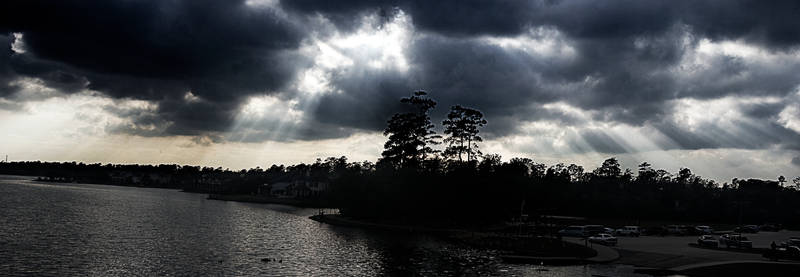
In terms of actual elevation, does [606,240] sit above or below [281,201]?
below

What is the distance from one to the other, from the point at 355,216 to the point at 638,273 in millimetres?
61724

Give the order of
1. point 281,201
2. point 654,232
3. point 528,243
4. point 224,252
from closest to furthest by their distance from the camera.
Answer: point 224,252, point 528,243, point 654,232, point 281,201

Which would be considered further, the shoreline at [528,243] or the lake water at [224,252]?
the shoreline at [528,243]

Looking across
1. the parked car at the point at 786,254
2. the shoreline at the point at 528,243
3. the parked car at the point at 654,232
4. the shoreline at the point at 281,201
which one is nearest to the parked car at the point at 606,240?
the shoreline at the point at 528,243

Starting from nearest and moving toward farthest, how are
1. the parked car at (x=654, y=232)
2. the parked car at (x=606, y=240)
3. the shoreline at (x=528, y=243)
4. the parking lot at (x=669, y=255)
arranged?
1. the parking lot at (x=669, y=255)
2. the shoreline at (x=528, y=243)
3. the parked car at (x=606, y=240)
4. the parked car at (x=654, y=232)

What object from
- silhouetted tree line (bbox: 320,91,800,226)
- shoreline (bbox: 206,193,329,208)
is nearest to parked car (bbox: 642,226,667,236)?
silhouetted tree line (bbox: 320,91,800,226)

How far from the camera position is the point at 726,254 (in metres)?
64.3

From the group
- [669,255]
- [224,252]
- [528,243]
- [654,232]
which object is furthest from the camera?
[654,232]

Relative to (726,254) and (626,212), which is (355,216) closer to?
(726,254)

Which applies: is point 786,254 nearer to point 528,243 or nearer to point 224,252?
point 528,243

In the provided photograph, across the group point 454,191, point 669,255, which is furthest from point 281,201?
point 669,255

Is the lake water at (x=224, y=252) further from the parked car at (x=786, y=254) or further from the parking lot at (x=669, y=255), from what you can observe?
the parked car at (x=786, y=254)

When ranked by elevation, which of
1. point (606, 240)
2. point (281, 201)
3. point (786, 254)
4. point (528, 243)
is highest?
point (281, 201)

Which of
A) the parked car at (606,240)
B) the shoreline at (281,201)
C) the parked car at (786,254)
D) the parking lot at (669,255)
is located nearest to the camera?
the parking lot at (669,255)
